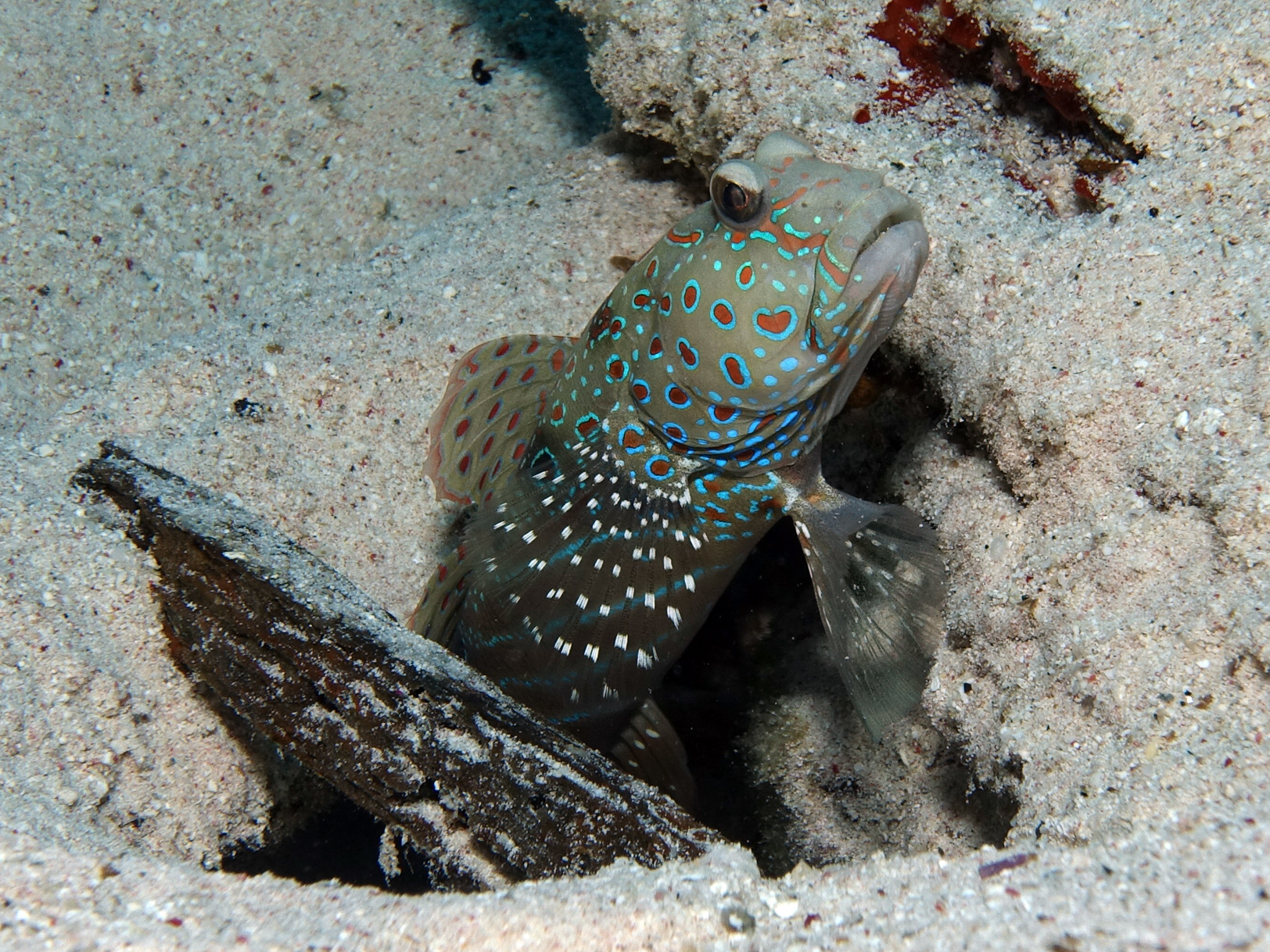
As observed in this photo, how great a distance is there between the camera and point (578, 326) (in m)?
4.07

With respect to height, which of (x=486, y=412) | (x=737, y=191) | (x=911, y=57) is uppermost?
(x=911, y=57)

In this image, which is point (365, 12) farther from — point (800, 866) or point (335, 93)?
point (800, 866)

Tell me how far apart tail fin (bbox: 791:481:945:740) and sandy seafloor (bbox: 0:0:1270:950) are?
109 millimetres

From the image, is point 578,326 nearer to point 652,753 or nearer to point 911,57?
point 911,57

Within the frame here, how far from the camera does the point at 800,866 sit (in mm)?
1613

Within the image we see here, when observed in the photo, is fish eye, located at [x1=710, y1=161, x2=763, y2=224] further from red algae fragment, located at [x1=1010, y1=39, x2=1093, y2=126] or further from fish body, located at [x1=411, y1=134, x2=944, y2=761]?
red algae fragment, located at [x1=1010, y1=39, x2=1093, y2=126]

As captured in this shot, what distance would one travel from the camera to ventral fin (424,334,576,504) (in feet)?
10.1

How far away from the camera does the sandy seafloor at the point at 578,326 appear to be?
1424 mm

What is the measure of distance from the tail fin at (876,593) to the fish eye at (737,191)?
1.03 meters

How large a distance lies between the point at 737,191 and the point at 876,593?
1.41 metres

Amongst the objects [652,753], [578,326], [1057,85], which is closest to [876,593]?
[652,753]

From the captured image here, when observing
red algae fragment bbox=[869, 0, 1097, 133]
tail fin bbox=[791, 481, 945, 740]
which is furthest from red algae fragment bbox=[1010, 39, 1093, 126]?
tail fin bbox=[791, 481, 945, 740]

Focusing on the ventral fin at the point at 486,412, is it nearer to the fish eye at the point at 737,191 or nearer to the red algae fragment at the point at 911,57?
the fish eye at the point at 737,191

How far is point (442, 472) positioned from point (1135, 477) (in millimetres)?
2358
